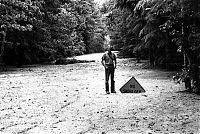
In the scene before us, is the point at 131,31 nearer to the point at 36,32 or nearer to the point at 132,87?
the point at 36,32

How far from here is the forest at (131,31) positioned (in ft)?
38.2

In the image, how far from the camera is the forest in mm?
11648

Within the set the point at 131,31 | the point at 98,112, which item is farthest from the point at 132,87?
the point at 131,31

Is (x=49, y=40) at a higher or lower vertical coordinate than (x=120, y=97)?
higher

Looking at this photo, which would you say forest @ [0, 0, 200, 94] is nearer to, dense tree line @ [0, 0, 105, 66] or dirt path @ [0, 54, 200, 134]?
dense tree line @ [0, 0, 105, 66]

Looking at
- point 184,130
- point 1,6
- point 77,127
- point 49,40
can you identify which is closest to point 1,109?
point 77,127

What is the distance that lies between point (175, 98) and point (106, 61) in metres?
2.92

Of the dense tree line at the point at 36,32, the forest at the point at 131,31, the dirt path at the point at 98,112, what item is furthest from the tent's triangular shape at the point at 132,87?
the dense tree line at the point at 36,32

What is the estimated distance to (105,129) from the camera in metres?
7.09

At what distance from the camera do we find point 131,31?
2461 centimetres

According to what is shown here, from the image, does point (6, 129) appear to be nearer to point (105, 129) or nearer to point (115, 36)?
point (105, 129)

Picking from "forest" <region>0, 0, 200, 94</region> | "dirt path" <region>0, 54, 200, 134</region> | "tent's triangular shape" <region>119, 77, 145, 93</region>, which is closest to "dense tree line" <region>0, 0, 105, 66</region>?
"forest" <region>0, 0, 200, 94</region>

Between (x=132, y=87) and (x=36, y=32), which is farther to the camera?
(x=36, y=32)

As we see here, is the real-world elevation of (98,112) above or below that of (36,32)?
below
